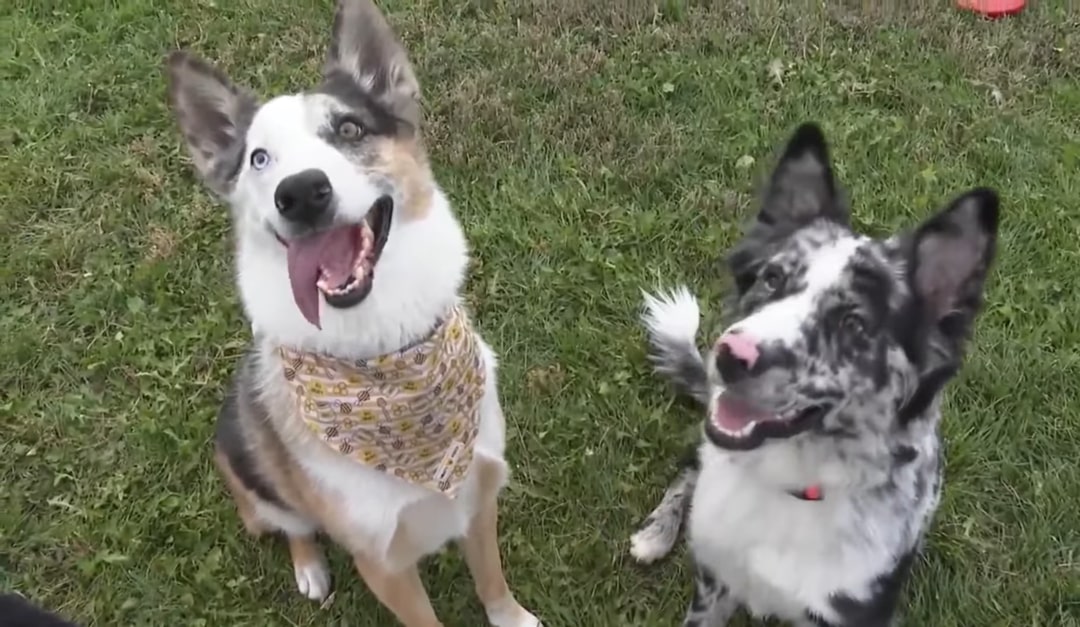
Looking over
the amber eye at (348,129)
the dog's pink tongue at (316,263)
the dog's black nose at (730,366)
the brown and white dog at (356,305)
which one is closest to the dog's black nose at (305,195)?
the brown and white dog at (356,305)

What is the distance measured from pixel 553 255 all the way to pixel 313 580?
161cm

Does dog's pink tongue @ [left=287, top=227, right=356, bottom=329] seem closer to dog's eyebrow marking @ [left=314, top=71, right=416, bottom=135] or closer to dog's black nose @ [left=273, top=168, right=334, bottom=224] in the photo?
dog's black nose @ [left=273, top=168, right=334, bottom=224]

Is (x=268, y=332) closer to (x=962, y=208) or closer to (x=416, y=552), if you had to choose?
(x=416, y=552)

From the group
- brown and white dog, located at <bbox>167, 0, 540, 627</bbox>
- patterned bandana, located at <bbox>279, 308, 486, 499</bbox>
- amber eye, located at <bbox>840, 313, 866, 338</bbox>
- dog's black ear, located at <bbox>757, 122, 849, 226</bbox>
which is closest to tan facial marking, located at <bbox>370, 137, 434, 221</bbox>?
brown and white dog, located at <bbox>167, 0, 540, 627</bbox>

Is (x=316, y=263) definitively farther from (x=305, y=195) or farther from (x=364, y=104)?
(x=364, y=104)

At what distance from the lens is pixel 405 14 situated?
5328 millimetres

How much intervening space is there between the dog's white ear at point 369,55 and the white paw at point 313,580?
5.38 feet

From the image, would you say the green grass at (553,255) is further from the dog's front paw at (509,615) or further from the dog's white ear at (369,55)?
the dog's white ear at (369,55)

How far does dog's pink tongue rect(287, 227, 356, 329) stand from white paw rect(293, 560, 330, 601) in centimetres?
139

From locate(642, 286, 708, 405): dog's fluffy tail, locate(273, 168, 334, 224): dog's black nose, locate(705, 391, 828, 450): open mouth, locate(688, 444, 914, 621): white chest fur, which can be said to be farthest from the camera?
locate(642, 286, 708, 405): dog's fluffy tail

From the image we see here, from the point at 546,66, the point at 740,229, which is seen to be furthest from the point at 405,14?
the point at 740,229

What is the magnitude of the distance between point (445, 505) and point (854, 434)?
1.07m

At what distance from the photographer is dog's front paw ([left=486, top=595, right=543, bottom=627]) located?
3.29m

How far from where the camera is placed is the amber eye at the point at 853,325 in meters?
2.37
